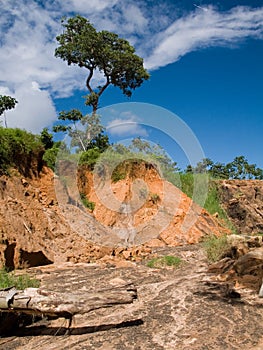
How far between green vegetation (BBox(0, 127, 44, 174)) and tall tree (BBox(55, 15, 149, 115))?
8.09 meters

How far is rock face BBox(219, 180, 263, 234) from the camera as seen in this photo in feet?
58.5

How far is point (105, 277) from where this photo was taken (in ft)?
22.9

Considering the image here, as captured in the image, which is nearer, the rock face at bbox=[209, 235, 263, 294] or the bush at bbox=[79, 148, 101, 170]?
the rock face at bbox=[209, 235, 263, 294]

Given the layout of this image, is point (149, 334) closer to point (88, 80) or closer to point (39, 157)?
point (39, 157)

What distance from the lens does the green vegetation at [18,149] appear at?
9.50m

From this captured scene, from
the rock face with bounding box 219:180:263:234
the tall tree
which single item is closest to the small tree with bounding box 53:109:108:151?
the tall tree

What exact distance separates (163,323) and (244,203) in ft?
48.2

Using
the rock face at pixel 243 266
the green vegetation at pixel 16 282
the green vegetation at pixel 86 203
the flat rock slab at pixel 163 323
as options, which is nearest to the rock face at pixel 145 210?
the green vegetation at pixel 86 203

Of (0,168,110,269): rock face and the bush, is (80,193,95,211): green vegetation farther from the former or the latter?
(0,168,110,269): rock face

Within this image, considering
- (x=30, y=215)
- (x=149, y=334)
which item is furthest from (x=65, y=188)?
(x=149, y=334)

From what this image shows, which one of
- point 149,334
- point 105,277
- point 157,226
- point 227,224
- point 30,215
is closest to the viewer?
point 149,334

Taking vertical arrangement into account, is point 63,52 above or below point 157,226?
above

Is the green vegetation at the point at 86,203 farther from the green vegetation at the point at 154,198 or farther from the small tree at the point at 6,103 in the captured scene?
the small tree at the point at 6,103

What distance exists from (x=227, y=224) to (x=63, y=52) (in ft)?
39.2
